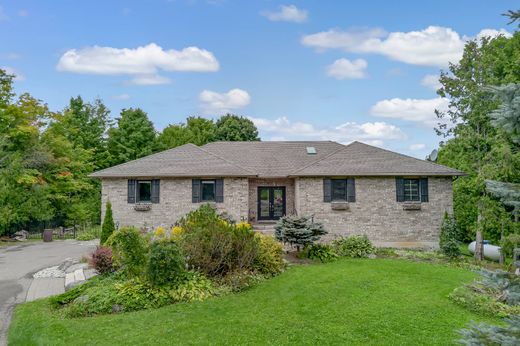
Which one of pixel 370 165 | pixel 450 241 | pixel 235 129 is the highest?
pixel 235 129

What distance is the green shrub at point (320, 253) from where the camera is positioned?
505 inches

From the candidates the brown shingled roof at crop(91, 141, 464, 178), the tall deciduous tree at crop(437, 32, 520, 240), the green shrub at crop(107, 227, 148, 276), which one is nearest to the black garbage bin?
the brown shingled roof at crop(91, 141, 464, 178)

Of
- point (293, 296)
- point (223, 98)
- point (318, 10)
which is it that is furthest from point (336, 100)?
point (223, 98)

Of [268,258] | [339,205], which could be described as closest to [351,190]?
[339,205]

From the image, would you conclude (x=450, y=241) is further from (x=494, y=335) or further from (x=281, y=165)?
(x=494, y=335)

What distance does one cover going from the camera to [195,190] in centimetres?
1772

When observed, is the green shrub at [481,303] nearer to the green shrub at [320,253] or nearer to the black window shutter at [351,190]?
the green shrub at [320,253]

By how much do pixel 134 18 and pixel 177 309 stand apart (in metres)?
12.5

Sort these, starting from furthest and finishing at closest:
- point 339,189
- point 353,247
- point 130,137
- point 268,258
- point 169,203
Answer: point 130,137, point 169,203, point 339,189, point 353,247, point 268,258

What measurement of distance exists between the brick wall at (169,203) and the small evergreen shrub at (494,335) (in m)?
14.9

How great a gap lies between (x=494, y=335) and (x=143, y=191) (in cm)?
1726

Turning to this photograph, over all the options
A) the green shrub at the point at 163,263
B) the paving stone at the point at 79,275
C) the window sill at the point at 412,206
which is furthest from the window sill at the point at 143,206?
the window sill at the point at 412,206

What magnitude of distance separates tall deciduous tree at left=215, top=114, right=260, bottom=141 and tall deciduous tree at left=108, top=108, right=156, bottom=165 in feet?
22.4

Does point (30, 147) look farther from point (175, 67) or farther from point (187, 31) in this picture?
point (187, 31)
